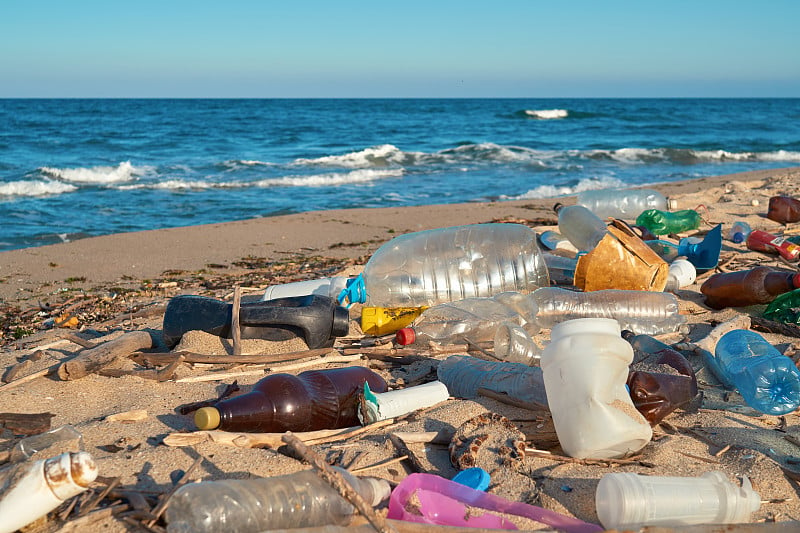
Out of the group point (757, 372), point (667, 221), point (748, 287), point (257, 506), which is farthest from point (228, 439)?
point (667, 221)

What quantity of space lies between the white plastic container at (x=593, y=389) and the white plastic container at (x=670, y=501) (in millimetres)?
237

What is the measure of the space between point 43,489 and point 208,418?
543 mm

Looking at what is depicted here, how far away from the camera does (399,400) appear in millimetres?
2330

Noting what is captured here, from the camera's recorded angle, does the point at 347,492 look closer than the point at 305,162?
Yes

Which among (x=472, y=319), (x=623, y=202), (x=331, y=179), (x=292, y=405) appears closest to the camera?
(x=292, y=405)

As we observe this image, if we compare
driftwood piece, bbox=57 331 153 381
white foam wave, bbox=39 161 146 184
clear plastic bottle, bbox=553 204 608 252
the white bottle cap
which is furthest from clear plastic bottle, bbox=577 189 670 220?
white foam wave, bbox=39 161 146 184

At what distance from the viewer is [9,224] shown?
843 cm

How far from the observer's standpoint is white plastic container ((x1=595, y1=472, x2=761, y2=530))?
1.55m

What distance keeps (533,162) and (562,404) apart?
1487 cm

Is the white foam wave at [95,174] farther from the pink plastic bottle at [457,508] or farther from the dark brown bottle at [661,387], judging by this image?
the pink plastic bottle at [457,508]

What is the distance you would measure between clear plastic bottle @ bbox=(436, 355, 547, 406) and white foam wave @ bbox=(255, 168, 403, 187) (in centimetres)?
1067

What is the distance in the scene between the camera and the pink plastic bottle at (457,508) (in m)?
1.59

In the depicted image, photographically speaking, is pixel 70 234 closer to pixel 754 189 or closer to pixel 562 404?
pixel 562 404

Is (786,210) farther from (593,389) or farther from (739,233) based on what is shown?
(593,389)
